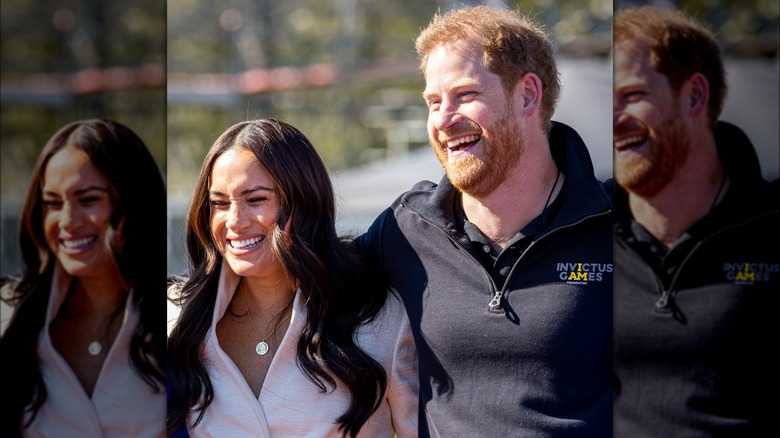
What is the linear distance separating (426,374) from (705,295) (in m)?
0.84

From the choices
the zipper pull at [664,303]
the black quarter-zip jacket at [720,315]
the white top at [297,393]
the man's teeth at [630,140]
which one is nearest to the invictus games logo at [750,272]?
the black quarter-zip jacket at [720,315]

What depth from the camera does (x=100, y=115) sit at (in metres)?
1.88

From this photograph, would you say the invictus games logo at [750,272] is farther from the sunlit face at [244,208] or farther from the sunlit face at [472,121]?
the sunlit face at [244,208]

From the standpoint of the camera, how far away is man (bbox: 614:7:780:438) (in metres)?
1.45

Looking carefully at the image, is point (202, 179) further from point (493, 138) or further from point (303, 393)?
point (493, 138)

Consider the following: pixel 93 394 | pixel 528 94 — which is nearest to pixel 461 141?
pixel 528 94

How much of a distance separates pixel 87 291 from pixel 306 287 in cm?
53

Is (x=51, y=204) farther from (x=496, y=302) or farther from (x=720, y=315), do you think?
(x=720, y=315)

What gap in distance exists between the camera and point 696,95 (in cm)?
150

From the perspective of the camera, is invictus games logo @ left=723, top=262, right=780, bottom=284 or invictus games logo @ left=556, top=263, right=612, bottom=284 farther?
invictus games logo @ left=556, top=263, right=612, bottom=284

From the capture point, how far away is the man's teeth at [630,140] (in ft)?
5.04

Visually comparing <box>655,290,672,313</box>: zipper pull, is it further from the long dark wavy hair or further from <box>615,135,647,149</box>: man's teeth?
the long dark wavy hair

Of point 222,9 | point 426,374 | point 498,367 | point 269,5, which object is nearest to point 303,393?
point 426,374

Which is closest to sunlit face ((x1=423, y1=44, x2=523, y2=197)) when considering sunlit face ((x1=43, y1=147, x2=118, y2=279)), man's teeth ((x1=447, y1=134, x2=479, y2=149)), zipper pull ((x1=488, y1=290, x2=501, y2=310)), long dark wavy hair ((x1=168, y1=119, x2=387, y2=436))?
man's teeth ((x1=447, y1=134, x2=479, y2=149))
